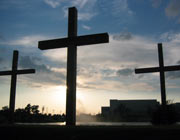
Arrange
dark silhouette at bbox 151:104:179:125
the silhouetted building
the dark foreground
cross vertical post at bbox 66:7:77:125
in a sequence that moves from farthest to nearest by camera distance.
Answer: the silhouetted building
dark silhouette at bbox 151:104:179:125
cross vertical post at bbox 66:7:77:125
the dark foreground

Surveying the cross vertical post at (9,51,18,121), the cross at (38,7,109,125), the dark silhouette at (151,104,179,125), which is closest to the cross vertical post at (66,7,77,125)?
the cross at (38,7,109,125)

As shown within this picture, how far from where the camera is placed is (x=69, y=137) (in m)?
6.81

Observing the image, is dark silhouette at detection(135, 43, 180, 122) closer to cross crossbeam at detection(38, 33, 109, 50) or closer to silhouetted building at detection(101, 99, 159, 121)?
cross crossbeam at detection(38, 33, 109, 50)

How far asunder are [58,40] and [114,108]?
92.3m

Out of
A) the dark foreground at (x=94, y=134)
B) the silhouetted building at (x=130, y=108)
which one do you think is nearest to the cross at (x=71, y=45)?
the dark foreground at (x=94, y=134)

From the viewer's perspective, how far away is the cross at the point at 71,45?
430 inches

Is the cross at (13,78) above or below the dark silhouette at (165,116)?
above

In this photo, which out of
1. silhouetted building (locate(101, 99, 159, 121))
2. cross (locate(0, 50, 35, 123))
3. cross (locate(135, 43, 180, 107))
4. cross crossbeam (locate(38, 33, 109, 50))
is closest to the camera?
cross crossbeam (locate(38, 33, 109, 50))

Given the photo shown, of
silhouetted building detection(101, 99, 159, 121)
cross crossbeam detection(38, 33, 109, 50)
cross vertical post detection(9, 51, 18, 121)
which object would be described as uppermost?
cross crossbeam detection(38, 33, 109, 50)

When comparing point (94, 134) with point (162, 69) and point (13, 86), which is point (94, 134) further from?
point (13, 86)

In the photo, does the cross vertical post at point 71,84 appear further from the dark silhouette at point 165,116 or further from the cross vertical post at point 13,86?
the dark silhouette at point 165,116

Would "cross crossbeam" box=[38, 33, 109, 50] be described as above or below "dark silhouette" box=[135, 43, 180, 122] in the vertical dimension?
above

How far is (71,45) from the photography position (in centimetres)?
1164

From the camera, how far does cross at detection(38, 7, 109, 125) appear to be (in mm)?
10914
